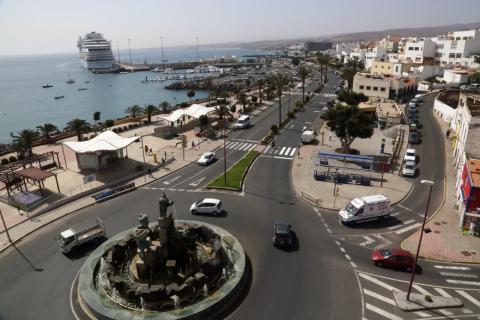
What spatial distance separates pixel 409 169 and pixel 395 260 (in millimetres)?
21932

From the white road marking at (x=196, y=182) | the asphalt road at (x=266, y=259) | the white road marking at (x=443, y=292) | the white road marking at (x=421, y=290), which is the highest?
the white road marking at (x=196, y=182)

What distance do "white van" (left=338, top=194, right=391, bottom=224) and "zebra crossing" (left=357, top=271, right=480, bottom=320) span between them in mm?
7727

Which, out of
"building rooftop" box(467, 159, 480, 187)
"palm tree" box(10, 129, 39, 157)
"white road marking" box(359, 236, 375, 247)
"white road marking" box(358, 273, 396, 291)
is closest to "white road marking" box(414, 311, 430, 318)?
"white road marking" box(358, 273, 396, 291)

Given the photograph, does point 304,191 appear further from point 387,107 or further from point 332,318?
point 387,107

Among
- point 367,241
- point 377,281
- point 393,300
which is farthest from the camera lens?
point 367,241

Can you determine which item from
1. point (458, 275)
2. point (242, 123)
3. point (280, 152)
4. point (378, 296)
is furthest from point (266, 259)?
point (242, 123)

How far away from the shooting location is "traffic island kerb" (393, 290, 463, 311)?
70.3ft

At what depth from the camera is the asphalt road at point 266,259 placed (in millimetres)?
21609

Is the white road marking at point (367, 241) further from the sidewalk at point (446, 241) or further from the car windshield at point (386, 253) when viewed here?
the car windshield at point (386, 253)

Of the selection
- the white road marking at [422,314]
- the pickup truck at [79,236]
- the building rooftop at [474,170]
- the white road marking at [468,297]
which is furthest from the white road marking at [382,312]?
the pickup truck at [79,236]

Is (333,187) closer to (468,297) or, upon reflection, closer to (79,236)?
(468,297)

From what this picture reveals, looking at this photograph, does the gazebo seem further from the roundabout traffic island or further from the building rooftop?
the building rooftop

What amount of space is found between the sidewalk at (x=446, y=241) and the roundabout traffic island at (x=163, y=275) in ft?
51.0

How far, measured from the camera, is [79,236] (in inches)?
1131
